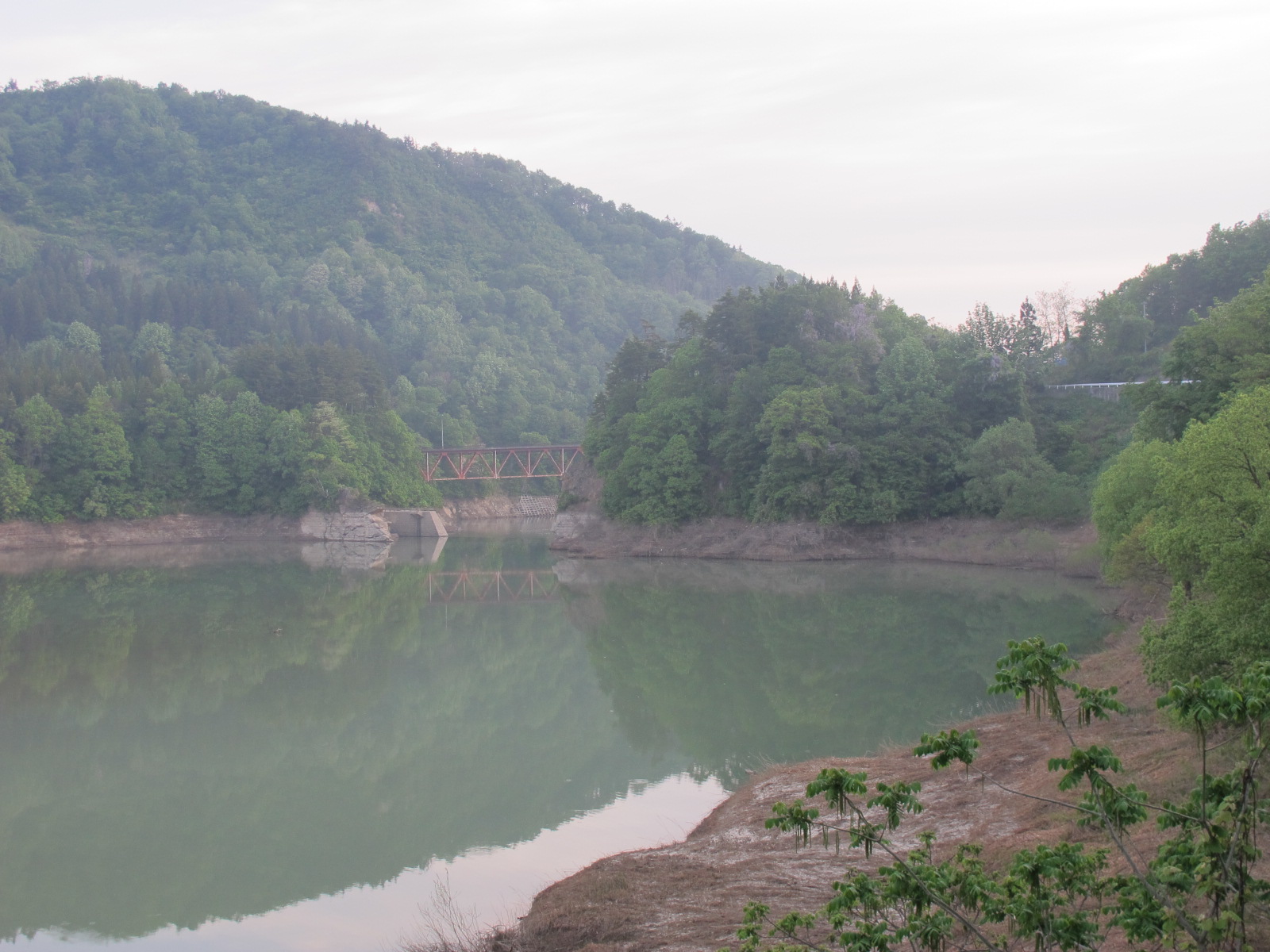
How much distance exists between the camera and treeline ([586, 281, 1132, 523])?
178 ft

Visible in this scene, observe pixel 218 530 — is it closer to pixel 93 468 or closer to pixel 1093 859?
pixel 93 468

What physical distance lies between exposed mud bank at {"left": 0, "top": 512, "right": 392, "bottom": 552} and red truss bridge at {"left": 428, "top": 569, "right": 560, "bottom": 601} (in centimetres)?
2185

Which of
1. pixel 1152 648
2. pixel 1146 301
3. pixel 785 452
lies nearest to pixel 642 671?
pixel 1152 648

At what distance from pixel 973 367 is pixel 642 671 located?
35176 mm

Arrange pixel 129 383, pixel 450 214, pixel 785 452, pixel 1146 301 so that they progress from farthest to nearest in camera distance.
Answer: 1. pixel 450 214
2. pixel 129 383
3. pixel 1146 301
4. pixel 785 452

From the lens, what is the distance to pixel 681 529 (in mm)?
59531

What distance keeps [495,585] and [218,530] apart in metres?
34.8

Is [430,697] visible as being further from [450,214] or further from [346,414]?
[450,214]

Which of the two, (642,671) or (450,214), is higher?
(450,214)

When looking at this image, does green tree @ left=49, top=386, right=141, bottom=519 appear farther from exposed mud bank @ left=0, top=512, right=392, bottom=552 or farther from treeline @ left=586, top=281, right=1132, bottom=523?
treeline @ left=586, top=281, right=1132, bottom=523

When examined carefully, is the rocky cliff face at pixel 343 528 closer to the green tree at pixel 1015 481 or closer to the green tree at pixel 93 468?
the green tree at pixel 93 468

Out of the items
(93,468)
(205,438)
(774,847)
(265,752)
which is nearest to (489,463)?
(205,438)

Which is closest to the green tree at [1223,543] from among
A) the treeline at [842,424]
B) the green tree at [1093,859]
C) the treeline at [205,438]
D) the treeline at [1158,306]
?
the green tree at [1093,859]

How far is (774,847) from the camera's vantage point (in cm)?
1355
